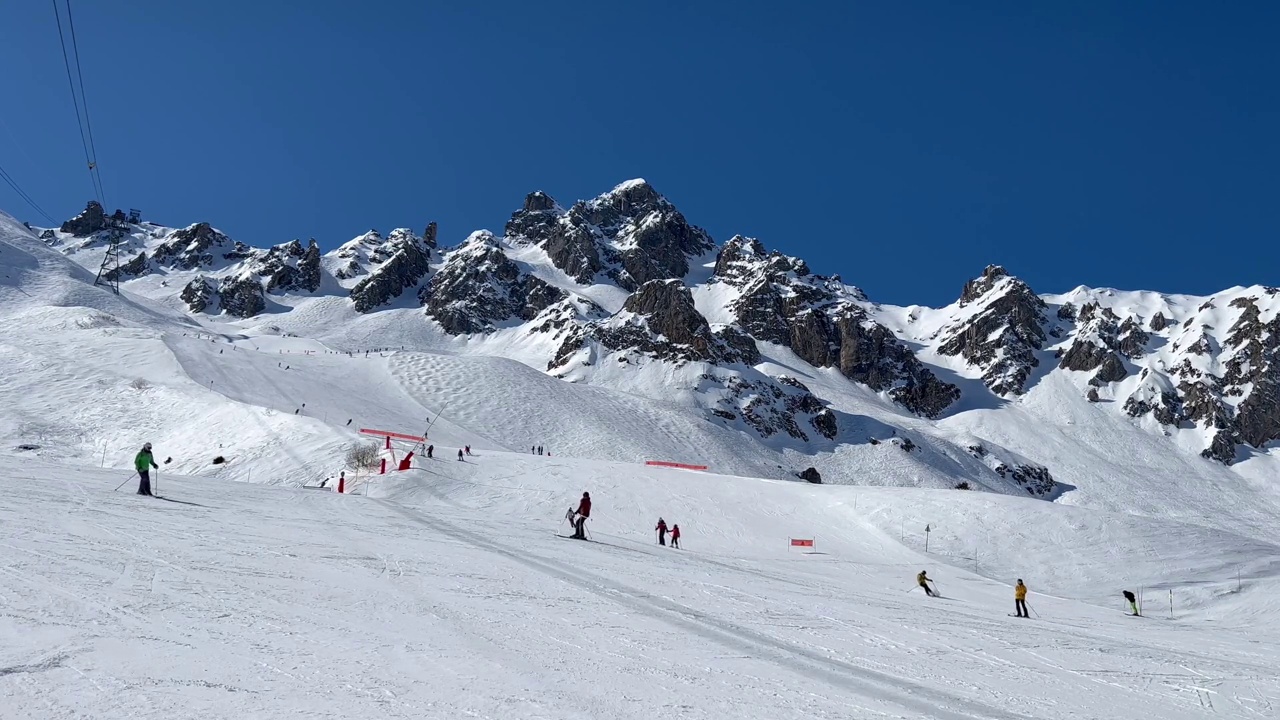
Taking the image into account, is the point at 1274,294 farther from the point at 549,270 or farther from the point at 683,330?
the point at 549,270

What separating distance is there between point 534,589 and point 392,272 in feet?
553

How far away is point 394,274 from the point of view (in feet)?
569

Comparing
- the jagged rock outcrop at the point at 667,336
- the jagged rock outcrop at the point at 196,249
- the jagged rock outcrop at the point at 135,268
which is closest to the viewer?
the jagged rock outcrop at the point at 667,336

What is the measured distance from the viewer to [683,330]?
118875mm

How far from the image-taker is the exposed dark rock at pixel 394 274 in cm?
16588

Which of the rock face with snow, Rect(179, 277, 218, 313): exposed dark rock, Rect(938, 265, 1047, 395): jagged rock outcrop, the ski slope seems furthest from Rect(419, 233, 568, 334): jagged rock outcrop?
the ski slope

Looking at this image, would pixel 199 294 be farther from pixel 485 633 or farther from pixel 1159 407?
pixel 1159 407

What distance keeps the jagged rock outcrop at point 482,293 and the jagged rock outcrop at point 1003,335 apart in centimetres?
8221

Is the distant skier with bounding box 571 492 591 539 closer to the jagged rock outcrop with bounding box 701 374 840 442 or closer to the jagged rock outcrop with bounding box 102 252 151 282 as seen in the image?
the jagged rock outcrop with bounding box 701 374 840 442

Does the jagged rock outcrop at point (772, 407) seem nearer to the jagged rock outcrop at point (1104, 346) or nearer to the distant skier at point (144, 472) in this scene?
the jagged rock outcrop at point (1104, 346)

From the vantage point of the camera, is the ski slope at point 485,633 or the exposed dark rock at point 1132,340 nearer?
the ski slope at point 485,633

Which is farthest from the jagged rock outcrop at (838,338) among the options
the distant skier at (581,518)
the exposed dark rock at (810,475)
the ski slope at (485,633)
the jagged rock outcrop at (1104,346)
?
the distant skier at (581,518)

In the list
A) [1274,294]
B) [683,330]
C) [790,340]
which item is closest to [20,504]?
[683,330]

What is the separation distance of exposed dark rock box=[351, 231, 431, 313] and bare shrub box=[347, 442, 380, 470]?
436 feet
